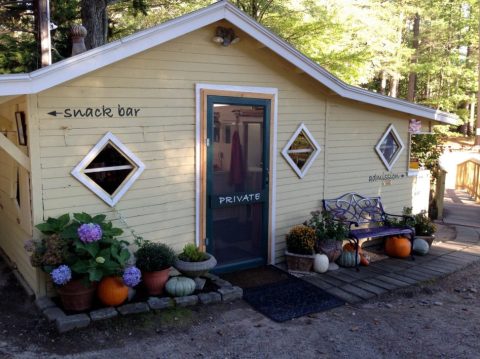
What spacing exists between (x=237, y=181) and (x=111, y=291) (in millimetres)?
2331

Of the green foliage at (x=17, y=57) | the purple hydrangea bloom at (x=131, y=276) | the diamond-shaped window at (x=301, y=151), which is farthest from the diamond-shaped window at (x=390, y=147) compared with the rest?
the green foliage at (x=17, y=57)

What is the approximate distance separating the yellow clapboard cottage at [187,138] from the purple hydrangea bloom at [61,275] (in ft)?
2.18

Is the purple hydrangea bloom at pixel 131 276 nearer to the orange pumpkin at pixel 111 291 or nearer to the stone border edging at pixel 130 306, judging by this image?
the orange pumpkin at pixel 111 291

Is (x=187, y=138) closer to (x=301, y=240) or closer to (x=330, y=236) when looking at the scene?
(x=301, y=240)

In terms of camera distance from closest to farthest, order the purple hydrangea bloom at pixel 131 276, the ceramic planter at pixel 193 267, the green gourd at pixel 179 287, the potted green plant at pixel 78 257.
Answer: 1. the potted green plant at pixel 78 257
2. the purple hydrangea bloom at pixel 131 276
3. the green gourd at pixel 179 287
4. the ceramic planter at pixel 193 267

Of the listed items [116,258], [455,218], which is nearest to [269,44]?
[116,258]

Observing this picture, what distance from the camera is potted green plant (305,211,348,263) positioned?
6496 mm

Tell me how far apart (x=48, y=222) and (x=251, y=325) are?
2.37 m

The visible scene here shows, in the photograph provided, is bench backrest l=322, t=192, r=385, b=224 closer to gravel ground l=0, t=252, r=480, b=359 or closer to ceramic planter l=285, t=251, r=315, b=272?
ceramic planter l=285, t=251, r=315, b=272

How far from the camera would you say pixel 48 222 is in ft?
15.3

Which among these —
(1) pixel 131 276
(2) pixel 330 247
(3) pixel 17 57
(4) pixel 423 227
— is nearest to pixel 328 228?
(2) pixel 330 247

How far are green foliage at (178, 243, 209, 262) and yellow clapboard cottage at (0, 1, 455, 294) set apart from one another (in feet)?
1.04

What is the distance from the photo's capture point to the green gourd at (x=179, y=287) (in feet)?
16.7

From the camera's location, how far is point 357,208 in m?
7.61
